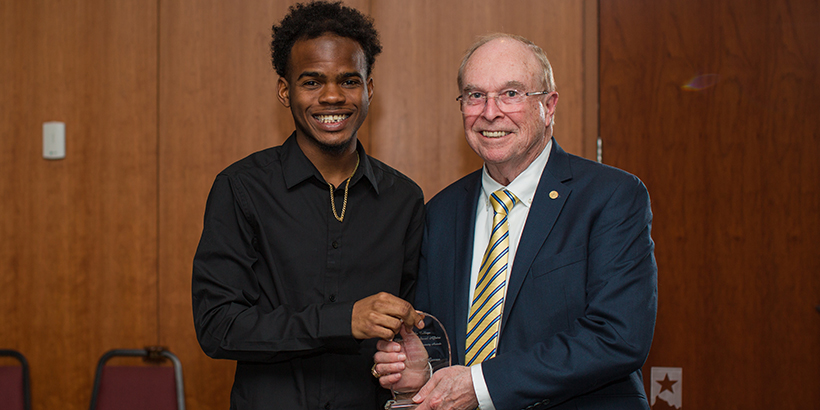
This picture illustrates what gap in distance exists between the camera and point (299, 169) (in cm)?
162

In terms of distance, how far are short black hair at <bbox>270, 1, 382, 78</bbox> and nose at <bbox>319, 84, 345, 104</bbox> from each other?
0.52 feet

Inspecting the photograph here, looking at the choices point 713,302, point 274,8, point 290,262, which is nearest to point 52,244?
point 274,8

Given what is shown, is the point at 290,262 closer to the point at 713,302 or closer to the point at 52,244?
the point at 52,244

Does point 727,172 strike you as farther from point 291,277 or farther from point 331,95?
point 291,277

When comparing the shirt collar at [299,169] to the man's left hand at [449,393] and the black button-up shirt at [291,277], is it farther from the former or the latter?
the man's left hand at [449,393]

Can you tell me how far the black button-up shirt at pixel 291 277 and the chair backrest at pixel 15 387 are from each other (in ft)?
5.54

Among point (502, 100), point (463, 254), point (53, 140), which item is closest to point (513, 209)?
point (463, 254)

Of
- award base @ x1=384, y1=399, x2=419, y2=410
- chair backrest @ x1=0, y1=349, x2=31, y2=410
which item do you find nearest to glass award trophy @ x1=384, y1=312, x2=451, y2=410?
award base @ x1=384, y1=399, x2=419, y2=410

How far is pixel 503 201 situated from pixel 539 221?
0.15 metres

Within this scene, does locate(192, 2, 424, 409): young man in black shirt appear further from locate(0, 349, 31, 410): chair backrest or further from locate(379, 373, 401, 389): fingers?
locate(0, 349, 31, 410): chair backrest

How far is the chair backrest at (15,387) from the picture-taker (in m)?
2.63

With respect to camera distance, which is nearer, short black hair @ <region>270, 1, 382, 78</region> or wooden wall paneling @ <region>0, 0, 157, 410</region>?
short black hair @ <region>270, 1, 382, 78</region>

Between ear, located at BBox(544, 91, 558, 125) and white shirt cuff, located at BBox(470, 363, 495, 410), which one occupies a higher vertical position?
ear, located at BBox(544, 91, 558, 125)

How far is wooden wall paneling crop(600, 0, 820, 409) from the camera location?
8.44 ft
